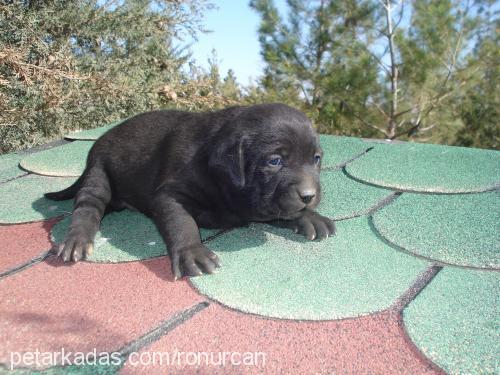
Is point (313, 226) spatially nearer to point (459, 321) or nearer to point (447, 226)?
point (447, 226)

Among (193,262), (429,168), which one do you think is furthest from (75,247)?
(429,168)

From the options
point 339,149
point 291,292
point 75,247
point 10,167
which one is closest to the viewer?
point 291,292

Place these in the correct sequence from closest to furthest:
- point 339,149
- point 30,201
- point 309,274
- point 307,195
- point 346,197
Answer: point 309,274, point 307,195, point 346,197, point 30,201, point 339,149

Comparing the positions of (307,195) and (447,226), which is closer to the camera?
(307,195)

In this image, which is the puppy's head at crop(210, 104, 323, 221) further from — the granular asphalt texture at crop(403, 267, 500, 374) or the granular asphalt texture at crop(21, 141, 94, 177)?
the granular asphalt texture at crop(21, 141, 94, 177)

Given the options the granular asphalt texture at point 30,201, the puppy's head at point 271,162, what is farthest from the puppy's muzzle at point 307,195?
the granular asphalt texture at point 30,201
